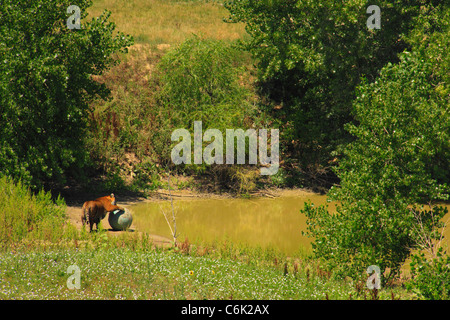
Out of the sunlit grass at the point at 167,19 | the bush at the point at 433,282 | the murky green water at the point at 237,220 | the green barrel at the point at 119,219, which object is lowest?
the murky green water at the point at 237,220

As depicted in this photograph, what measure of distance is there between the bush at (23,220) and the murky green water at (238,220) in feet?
9.93

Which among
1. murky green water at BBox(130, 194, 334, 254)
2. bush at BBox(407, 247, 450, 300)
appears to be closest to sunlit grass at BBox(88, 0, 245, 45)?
murky green water at BBox(130, 194, 334, 254)

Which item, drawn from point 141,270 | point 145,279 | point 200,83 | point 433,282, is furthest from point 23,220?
point 200,83

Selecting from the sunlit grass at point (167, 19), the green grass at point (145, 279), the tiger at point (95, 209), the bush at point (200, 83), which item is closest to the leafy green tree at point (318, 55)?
the bush at point (200, 83)

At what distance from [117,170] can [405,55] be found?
15.0 meters

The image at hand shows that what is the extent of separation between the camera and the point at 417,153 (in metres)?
11.7

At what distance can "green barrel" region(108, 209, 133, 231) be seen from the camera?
15938 mm

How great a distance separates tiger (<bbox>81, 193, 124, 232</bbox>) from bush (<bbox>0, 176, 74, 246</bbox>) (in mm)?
652

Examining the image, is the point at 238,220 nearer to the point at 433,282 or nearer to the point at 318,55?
the point at 318,55

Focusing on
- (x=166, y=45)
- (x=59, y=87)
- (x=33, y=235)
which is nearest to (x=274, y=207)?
(x=59, y=87)

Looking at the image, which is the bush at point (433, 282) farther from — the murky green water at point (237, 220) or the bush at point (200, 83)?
the bush at point (200, 83)

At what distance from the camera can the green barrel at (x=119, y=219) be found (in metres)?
15.9

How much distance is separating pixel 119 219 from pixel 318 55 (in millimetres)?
10648

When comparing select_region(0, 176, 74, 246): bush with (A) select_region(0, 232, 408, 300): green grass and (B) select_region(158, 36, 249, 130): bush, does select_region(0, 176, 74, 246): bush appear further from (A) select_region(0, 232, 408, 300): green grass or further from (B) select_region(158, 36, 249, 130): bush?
(B) select_region(158, 36, 249, 130): bush
